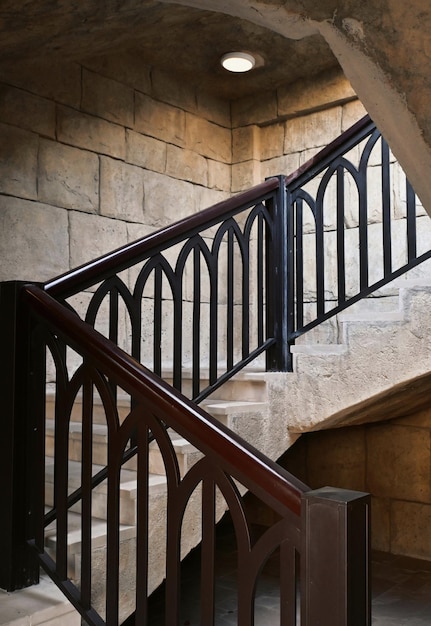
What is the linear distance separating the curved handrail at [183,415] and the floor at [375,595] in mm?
1793

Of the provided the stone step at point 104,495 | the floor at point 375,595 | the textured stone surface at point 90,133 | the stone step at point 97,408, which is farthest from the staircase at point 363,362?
the textured stone surface at point 90,133

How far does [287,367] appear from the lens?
2912mm

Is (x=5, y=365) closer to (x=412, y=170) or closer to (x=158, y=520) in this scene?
(x=158, y=520)

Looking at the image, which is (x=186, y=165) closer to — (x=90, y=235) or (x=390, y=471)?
(x=90, y=235)

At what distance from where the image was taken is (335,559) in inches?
44.4

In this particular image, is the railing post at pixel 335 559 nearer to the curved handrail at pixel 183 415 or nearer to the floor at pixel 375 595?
the curved handrail at pixel 183 415

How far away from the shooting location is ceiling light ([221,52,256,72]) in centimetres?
439

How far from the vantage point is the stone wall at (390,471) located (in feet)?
14.5

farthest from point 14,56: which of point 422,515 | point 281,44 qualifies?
point 422,515

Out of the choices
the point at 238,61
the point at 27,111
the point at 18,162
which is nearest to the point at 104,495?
the point at 18,162

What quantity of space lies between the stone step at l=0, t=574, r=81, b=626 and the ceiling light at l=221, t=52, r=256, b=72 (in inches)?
147

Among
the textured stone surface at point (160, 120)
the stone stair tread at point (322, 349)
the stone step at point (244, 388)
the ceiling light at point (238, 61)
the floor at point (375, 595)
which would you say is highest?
the ceiling light at point (238, 61)

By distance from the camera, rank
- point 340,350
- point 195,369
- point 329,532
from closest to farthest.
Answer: point 329,532, point 195,369, point 340,350

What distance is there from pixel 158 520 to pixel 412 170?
1.52 meters
